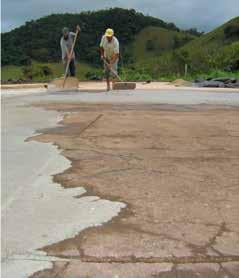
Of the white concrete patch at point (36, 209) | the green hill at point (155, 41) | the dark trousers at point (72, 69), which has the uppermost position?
the green hill at point (155, 41)

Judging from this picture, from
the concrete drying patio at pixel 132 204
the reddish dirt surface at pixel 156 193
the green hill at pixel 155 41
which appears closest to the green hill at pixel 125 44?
the green hill at pixel 155 41

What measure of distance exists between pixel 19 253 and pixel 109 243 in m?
0.42

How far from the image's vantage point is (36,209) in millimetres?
3213

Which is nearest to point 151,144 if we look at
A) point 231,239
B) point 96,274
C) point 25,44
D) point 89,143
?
point 89,143

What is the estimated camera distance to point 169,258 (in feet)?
8.30

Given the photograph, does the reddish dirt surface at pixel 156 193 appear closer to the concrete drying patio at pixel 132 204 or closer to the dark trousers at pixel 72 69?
the concrete drying patio at pixel 132 204

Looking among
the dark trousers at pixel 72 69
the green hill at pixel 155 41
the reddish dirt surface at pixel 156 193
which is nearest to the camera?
the reddish dirt surface at pixel 156 193

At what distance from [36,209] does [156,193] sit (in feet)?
2.44

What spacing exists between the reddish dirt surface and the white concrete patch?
0.08 m

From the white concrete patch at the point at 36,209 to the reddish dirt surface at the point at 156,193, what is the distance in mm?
83

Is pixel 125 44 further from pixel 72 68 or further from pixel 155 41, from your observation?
pixel 72 68

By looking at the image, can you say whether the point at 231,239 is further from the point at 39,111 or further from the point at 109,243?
the point at 39,111

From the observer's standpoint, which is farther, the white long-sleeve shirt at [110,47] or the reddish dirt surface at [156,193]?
the white long-sleeve shirt at [110,47]

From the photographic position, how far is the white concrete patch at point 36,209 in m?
2.59
